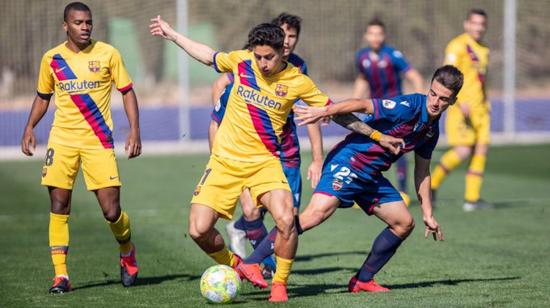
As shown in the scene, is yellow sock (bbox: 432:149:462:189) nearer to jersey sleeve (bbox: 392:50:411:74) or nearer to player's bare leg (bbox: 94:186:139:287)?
jersey sleeve (bbox: 392:50:411:74)

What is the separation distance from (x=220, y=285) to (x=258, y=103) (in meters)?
1.35

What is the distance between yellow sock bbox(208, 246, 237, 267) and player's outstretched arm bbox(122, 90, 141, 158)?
3.37 ft

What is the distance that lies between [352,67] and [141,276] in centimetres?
1935

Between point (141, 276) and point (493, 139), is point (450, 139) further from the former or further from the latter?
point (493, 139)

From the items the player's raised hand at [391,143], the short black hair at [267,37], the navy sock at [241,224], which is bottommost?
the navy sock at [241,224]

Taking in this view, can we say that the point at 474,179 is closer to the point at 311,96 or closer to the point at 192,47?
the point at 311,96

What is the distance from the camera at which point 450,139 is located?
13.3 m

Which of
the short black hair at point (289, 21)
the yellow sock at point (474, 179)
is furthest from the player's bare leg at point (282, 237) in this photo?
the yellow sock at point (474, 179)

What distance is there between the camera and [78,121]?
793 cm

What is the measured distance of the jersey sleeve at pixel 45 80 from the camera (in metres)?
7.95

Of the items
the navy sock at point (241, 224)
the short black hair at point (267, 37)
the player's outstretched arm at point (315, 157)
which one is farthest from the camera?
the navy sock at point (241, 224)

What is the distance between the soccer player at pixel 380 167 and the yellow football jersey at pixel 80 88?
1646 mm

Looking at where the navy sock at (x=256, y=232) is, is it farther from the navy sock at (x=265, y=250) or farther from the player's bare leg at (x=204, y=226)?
the player's bare leg at (x=204, y=226)

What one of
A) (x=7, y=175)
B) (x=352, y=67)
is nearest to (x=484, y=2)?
(x=352, y=67)
